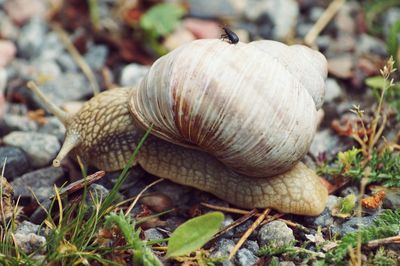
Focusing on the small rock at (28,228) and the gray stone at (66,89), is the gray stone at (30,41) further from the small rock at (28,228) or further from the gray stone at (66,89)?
the small rock at (28,228)

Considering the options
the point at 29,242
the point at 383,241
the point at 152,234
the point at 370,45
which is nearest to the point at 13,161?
the point at 29,242

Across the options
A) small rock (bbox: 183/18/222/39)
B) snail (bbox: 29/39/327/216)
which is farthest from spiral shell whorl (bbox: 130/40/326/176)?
small rock (bbox: 183/18/222/39)

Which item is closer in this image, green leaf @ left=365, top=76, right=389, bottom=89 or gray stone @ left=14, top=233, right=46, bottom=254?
gray stone @ left=14, top=233, right=46, bottom=254

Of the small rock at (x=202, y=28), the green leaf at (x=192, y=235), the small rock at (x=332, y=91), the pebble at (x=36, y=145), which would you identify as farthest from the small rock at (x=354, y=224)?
the small rock at (x=202, y=28)

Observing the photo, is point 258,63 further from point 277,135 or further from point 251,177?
point 251,177

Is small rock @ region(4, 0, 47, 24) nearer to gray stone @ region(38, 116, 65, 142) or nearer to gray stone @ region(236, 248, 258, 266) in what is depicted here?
gray stone @ region(38, 116, 65, 142)
